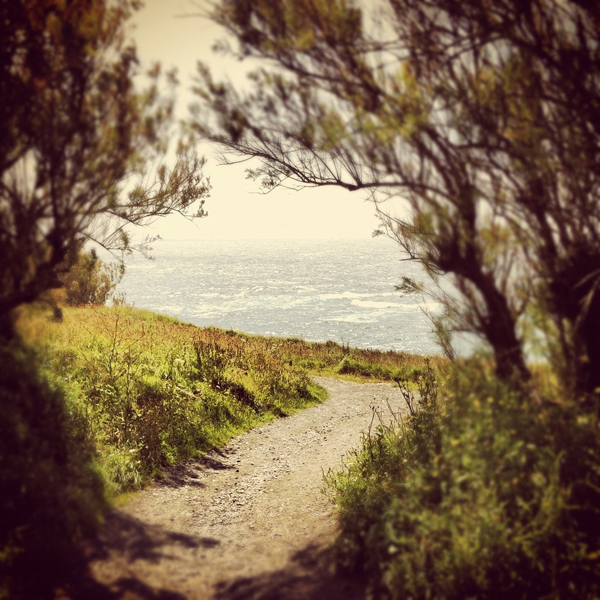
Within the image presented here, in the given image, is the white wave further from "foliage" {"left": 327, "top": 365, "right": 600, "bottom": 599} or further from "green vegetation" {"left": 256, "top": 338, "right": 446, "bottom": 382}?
"foliage" {"left": 327, "top": 365, "right": 600, "bottom": 599}

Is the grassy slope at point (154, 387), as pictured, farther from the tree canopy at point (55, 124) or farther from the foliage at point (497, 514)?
the foliage at point (497, 514)

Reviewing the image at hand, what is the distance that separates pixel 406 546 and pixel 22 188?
5.17 m

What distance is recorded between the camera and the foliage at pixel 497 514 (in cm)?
359

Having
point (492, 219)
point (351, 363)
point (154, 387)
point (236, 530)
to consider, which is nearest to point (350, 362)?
point (351, 363)

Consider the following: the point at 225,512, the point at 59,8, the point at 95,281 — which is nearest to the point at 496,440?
the point at 225,512

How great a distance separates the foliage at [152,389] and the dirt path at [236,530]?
0.48 m

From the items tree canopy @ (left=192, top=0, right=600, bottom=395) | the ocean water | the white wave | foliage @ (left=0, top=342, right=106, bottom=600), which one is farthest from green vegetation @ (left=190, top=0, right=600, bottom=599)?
the white wave

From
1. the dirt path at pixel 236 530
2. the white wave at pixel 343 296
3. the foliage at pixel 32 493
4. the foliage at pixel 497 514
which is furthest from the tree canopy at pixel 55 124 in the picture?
the white wave at pixel 343 296

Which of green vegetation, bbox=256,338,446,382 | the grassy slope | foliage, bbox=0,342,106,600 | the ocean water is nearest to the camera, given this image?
foliage, bbox=0,342,106,600

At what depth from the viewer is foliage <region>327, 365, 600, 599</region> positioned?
3.59m

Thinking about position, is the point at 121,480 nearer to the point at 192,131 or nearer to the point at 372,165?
the point at 192,131

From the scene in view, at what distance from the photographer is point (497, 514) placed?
370 centimetres

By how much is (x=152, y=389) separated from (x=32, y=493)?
4460 mm

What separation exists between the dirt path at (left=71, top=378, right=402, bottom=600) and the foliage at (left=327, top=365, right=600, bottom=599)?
2.28ft
